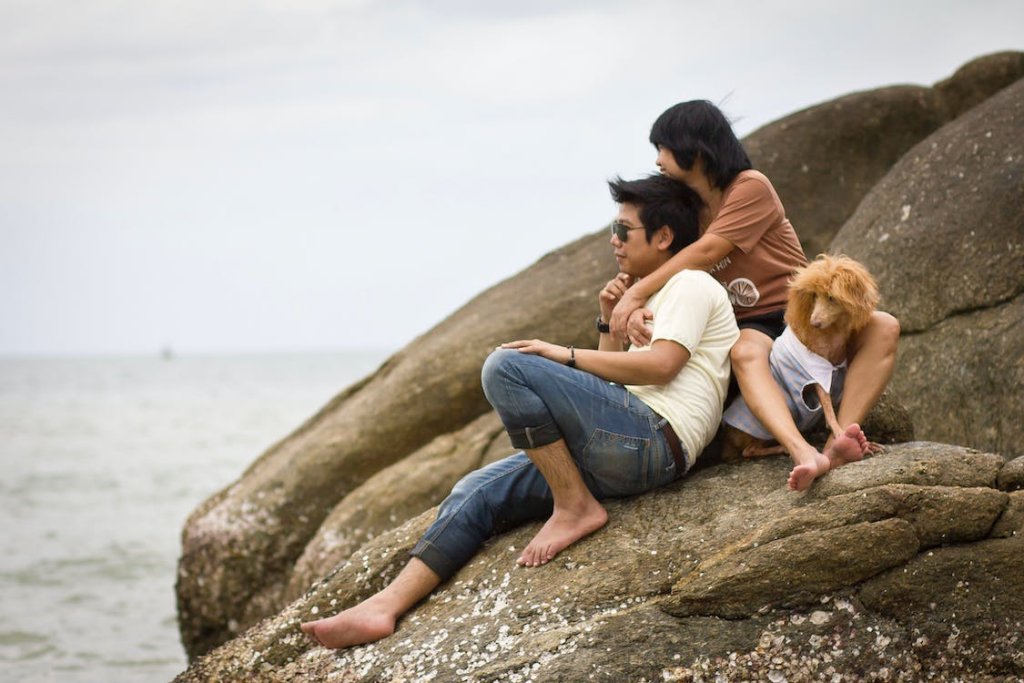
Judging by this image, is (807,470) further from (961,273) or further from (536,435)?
(961,273)

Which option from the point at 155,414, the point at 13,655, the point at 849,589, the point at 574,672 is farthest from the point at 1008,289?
the point at 155,414

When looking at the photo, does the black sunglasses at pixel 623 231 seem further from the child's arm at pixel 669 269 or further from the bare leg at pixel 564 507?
the bare leg at pixel 564 507

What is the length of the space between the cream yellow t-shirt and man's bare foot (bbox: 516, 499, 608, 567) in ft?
1.64

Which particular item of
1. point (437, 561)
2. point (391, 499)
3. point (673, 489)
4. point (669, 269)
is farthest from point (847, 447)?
point (391, 499)

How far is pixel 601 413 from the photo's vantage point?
488 centimetres

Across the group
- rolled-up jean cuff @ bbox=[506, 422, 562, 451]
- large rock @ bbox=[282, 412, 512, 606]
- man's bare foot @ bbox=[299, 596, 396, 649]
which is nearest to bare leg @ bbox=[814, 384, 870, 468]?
rolled-up jean cuff @ bbox=[506, 422, 562, 451]

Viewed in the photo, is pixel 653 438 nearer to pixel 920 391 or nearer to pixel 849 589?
pixel 849 589

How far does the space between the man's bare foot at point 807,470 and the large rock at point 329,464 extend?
15.0 ft

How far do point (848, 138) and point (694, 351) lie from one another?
577cm

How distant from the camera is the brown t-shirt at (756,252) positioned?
5.34 m

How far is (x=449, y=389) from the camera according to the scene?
29.7 feet

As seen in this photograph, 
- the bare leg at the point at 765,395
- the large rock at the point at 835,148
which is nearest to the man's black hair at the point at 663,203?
the bare leg at the point at 765,395

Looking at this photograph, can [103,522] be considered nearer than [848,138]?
No

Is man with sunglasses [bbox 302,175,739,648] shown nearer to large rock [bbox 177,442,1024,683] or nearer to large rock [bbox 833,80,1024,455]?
large rock [bbox 177,442,1024,683]
